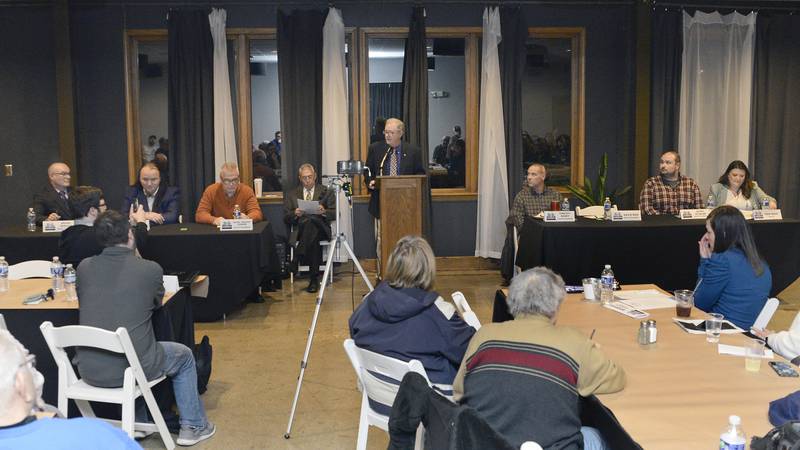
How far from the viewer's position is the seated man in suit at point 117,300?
323 centimetres

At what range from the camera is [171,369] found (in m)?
3.44

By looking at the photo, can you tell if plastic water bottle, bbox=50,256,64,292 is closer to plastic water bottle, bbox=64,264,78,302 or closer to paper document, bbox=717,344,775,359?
plastic water bottle, bbox=64,264,78,302

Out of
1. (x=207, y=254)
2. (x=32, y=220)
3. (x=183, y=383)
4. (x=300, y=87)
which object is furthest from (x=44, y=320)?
(x=300, y=87)

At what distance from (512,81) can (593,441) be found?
219 inches

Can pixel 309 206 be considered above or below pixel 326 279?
above

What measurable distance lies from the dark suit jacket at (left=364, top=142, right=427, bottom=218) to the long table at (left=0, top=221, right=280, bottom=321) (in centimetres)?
134

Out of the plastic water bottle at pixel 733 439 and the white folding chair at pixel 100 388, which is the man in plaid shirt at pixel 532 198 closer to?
the white folding chair at pixel 100 388

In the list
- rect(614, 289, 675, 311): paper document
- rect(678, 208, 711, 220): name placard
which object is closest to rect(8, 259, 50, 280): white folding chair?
rect(614, 289, 675, 311): paper document

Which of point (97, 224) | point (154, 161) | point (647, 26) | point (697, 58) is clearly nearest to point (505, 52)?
point (647, 26)

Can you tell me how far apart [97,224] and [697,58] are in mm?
6384

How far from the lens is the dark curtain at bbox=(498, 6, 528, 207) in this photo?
748 cm

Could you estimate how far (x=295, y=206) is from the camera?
23.4 feet

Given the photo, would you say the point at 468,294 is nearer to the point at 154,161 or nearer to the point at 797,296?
the point at 797,296

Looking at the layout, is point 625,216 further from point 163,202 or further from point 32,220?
point 32,220
